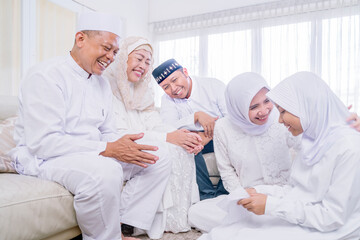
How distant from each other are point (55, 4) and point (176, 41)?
7.54 ft

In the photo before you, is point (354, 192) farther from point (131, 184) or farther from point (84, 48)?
point (84, 48)

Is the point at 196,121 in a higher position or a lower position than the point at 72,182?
higher

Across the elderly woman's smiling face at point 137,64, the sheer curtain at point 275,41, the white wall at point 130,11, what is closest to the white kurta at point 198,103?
the elderly woman's smiling face at point 137,64

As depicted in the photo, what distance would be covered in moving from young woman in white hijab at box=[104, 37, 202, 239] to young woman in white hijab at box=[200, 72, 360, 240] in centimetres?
42

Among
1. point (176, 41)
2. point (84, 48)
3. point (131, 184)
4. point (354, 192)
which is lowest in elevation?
point (131, 184)

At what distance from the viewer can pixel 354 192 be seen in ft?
3.52

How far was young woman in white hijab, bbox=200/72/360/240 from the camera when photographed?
1079 mm

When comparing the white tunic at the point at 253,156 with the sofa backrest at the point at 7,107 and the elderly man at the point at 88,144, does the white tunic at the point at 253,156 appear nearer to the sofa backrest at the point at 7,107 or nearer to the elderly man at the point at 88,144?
the elderly man at the point at 88,144

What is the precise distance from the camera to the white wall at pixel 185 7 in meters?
5.04

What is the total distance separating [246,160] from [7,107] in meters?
1.58

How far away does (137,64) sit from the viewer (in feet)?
7.23

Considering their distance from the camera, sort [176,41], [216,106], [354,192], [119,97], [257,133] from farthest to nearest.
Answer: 1. [176,41]
2. [216,106]
3. [119,97]
4. [257,133]
5. [354,192]

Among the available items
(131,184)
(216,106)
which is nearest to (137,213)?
(131,184)

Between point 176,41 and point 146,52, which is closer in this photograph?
point 146,52
